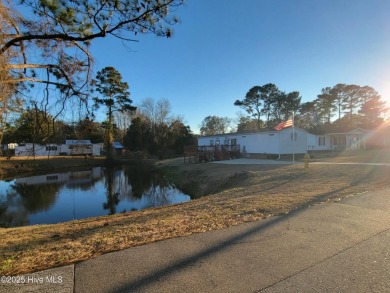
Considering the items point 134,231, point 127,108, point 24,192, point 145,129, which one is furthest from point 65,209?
point 145,129

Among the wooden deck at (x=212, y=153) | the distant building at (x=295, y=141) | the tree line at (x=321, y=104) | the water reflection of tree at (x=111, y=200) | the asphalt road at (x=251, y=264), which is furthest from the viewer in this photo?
the tree line at (x=321, y=104)

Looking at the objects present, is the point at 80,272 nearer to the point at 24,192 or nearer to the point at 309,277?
the point at 309,277

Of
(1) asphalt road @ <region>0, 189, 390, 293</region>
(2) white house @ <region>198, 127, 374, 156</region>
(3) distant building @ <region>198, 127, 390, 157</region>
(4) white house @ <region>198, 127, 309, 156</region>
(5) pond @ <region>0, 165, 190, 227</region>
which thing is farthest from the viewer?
(3) distant building @ <region>198, 127, 390, 157</region>

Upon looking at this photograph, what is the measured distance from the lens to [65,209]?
14516 millimetres

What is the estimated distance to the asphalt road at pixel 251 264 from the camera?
3.12 metres

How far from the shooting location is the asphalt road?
3.12 m

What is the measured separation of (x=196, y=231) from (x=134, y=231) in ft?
4.34

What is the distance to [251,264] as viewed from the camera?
3.68 m

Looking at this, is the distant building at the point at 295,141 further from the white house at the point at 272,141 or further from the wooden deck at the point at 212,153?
the wooden deck at the point at 212,153

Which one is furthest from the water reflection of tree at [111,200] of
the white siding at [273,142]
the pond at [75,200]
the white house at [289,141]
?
the white house at [289,141]

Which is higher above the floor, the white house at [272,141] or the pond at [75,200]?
the white house at [272,141]

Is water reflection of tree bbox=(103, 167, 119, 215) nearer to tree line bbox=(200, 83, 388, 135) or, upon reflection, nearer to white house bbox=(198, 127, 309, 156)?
white house bbox=(198, 127, 309, 156)

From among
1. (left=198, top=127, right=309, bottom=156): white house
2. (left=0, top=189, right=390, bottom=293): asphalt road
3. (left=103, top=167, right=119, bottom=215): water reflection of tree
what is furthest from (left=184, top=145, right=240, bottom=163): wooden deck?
(left=0, top=189, right=390, bottom=293): asphalt road

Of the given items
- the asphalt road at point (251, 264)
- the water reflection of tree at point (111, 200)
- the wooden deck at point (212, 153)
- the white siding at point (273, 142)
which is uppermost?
the white siding at point (273, 142)
